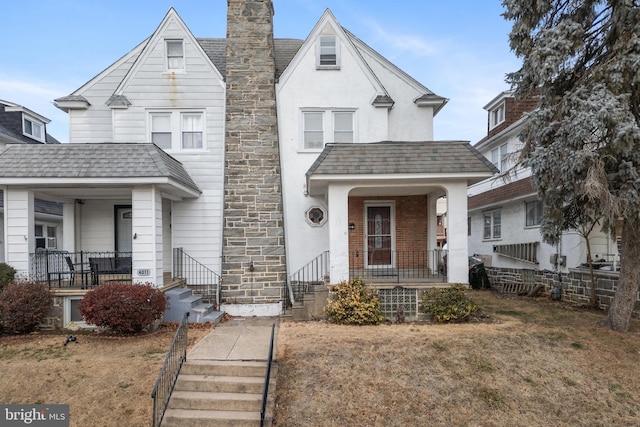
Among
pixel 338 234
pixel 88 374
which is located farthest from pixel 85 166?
pixel 338 234

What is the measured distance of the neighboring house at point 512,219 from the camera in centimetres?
1192

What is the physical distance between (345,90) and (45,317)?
11.0 meters

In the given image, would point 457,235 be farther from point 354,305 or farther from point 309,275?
point 309,275

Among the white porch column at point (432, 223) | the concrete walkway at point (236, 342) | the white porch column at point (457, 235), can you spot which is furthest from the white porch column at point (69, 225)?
the white porch column at point (432, 223)

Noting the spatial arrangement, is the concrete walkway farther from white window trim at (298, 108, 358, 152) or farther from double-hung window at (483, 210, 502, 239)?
double-hung window at (483, 210, 502, 239)

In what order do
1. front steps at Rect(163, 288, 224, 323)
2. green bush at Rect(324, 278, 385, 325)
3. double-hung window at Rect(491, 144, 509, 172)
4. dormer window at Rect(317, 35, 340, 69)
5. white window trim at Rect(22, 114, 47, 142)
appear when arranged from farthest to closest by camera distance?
white window trim at Rect(22, 114, 47, 142), double-hung window at Rect(491, 144, 509, 172), dormer window at Rect(317, 35, 340, 69), front steps at Rect(163, 288, 224, 323), green bush at Rect(324, 278, 385, 325)

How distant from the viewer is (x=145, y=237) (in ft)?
30.1

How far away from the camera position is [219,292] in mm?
11078

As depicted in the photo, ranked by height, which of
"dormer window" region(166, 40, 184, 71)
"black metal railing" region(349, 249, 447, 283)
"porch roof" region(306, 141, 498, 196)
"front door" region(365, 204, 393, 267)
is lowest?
"black metal railing" region(349, 249, 447, 283)

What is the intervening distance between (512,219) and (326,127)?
9.84m

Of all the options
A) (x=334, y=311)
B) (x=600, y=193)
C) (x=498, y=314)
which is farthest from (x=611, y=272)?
(x=334, y=311)

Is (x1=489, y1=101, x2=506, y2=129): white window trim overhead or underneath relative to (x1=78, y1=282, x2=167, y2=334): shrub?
overhead

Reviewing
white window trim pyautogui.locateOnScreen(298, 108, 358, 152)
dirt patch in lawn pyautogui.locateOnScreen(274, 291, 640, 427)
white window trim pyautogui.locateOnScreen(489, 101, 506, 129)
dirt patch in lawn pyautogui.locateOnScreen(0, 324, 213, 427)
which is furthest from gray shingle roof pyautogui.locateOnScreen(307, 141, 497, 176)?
white window trim pyautogui.locateOnScreen(489, 101, 506, 129)

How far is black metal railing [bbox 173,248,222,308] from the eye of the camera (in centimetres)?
1142
